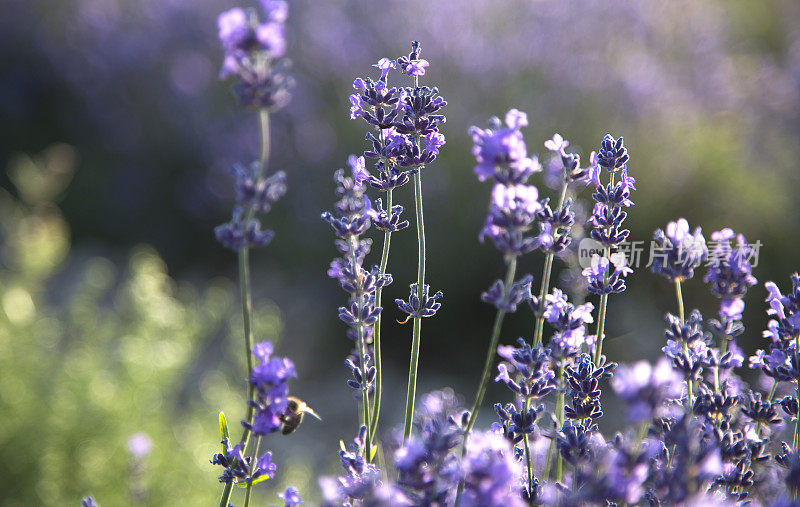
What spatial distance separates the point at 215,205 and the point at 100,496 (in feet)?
11.0

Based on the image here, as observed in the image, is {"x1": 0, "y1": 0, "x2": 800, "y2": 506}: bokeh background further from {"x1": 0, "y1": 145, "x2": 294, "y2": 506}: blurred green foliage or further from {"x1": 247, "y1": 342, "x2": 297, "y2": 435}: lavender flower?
{"x1": 247, "y1": 342, "x2": 297, "y2": 435}: lavender flower

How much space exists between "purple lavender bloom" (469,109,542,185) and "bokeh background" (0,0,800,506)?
2.01 meters

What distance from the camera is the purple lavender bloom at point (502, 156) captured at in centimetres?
89

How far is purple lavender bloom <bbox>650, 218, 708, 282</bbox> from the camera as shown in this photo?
1095 mm

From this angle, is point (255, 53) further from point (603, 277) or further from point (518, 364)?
point (603, 277)

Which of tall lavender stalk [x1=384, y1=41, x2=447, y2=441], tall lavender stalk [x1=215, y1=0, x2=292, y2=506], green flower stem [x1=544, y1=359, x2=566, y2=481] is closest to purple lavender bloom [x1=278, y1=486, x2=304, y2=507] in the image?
tall lavender stalk [x1=215, y1=0, x2=292, y2=506]

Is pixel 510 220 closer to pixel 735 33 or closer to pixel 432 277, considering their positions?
pixel 432 277

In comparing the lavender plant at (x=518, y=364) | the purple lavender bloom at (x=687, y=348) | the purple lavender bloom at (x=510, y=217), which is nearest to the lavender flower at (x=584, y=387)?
the lavender plant at (x=518, y=364)

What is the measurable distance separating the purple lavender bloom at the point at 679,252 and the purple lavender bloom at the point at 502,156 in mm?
315

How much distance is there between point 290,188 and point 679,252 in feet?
14.4

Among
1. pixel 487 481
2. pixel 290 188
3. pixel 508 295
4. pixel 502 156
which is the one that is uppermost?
pixel 290 188

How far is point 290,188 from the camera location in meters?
5.32

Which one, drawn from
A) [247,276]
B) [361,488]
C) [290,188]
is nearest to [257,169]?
[247,276]

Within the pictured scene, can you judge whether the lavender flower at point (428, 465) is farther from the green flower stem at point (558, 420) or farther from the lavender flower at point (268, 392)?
the green flower stem at point (558, 420)
